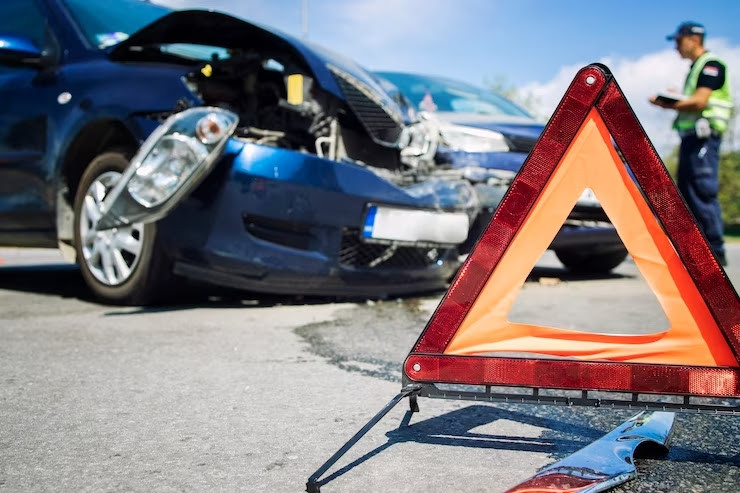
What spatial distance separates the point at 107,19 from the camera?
512 cm

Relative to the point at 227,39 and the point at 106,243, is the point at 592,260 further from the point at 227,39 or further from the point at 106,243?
the point at 106,243

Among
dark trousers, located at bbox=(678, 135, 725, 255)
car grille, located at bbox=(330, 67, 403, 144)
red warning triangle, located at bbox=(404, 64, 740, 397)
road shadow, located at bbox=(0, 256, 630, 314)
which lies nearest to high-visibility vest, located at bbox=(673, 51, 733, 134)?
dark trousers, located at bbox=(678, 135, 725, 255)

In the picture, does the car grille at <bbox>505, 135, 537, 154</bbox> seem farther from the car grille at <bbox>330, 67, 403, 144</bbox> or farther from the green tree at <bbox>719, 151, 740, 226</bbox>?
the green tree at <bbox>719, 151, 740, 226</bbox>

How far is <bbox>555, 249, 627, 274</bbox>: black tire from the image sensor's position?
690 cm

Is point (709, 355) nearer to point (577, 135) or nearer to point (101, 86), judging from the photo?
point (577, 135)

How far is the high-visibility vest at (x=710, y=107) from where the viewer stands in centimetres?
646

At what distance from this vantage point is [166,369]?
2.97 metres

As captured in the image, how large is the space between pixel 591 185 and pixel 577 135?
0.13m

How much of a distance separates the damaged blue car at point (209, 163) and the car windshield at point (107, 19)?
0.05ft

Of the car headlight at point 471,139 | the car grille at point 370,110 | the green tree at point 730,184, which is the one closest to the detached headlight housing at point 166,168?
the car grille at point 370,110

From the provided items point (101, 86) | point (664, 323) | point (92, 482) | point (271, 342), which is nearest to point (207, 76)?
point (101, 86)

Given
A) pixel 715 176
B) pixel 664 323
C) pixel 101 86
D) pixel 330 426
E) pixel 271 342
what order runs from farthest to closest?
pixel 715 176
pixel 101 86
pixel 664 323
pixel 271 342
pixel 330 426

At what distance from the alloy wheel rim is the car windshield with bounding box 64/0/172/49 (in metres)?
0.94

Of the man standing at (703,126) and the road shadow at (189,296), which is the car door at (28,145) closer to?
Result: the road shadow at (189,296)
